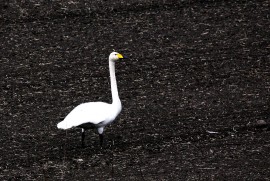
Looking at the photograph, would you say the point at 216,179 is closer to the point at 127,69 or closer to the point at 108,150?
the point at 108,150

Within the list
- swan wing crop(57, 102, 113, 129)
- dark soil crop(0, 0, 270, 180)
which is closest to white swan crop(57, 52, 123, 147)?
swan wing crop(57, 102, 113, 129)

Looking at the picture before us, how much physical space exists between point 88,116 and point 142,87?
2213 millimetres

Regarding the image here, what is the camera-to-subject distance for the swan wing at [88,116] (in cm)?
827

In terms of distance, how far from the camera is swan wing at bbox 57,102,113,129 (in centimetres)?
827

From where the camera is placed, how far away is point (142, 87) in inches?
414

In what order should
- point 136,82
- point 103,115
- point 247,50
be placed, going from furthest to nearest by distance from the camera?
point 247,50 < point 136,82 < point 103,115

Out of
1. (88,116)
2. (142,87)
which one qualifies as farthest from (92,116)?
(142,87)

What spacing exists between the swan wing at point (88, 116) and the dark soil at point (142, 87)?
403 millimetres

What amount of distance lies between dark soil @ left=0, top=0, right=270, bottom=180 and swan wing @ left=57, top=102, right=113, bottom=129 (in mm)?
403

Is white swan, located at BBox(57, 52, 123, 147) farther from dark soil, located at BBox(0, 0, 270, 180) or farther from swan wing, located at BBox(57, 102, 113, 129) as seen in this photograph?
dark soil, located at BBox(0, 0, 270, 180)

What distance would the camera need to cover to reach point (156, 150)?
28.2 ft

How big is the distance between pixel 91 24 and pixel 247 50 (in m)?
2.64

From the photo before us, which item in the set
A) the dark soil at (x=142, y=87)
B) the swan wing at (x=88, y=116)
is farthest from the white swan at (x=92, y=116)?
the dark soil at (x=142, y=87)

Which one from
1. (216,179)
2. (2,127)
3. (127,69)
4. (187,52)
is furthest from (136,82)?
(216,179)
